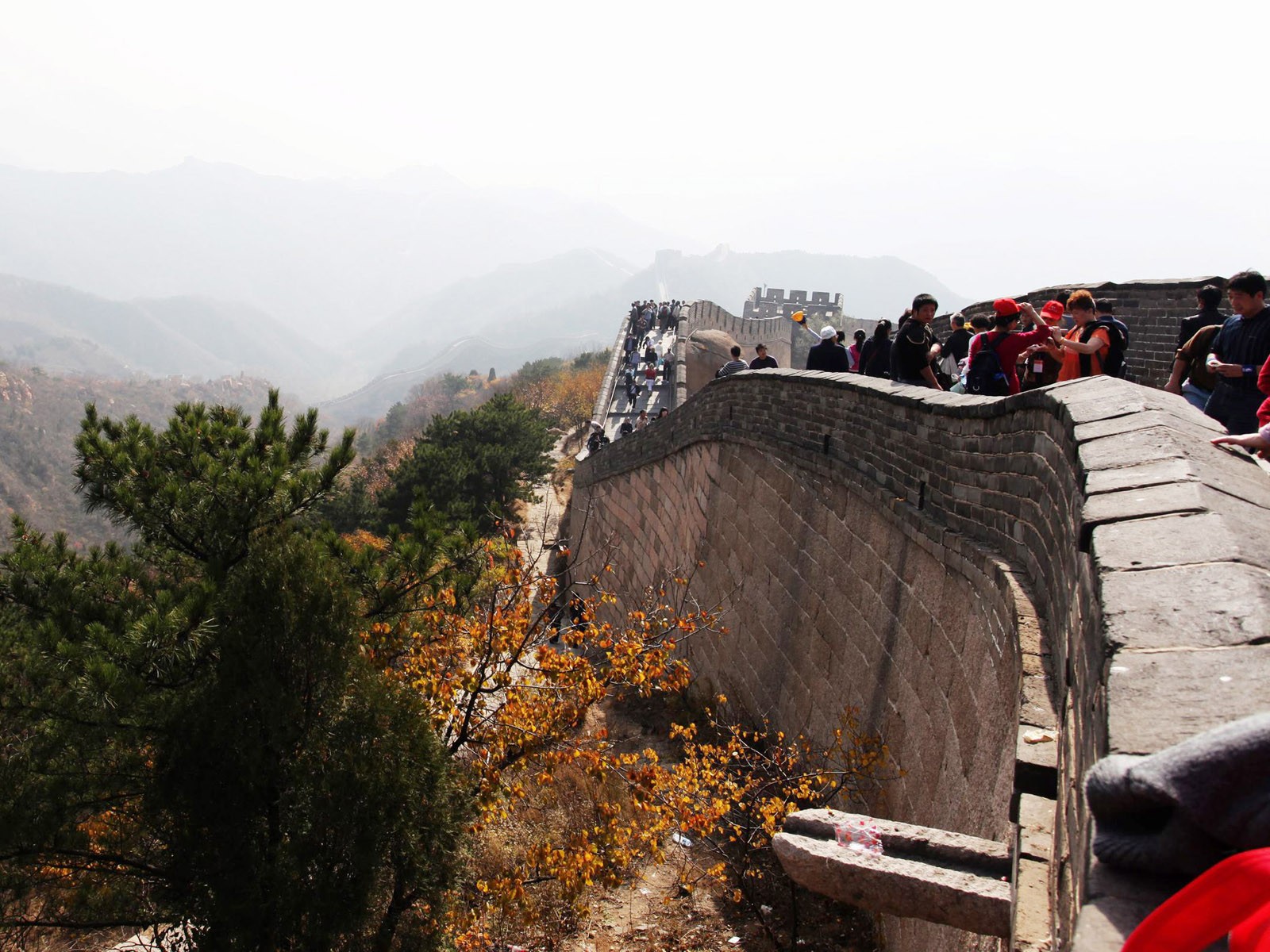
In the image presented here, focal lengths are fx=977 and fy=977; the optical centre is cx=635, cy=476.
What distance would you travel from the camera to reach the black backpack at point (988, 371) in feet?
18.4

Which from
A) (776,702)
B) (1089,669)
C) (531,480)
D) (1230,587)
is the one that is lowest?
(531,480)

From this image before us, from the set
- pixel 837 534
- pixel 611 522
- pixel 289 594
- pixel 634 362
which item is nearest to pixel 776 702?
pixel 837 534

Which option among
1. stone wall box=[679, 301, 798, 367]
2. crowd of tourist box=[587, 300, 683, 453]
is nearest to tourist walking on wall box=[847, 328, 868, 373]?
crowd of tourist box=[587, 300, 683, 453]

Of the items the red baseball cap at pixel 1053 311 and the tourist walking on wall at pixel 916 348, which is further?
the tourist walking on wall at pixel 916 348

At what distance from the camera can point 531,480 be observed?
80.9 feet

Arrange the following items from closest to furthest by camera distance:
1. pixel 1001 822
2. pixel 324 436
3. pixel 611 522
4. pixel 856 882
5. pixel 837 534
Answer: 1. pixel 856 882
2. pixel 1001 822
3. pixel 837 534
4. pixel 324 436
5. pixel 611 522

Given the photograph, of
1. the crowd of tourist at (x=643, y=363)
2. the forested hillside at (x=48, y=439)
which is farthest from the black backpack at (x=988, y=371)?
the forested hillside at (x=48, y=439)

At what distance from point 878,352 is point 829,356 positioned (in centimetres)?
64

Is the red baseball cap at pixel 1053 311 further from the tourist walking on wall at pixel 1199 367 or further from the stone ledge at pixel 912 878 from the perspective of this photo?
the stone ledge at pixel 912 878

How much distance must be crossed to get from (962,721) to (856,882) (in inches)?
63.4

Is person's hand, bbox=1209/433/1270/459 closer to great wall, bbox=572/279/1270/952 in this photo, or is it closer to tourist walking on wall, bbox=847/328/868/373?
great wall, bbox=572/279/1270/952

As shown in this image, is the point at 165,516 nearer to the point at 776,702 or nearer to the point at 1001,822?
the point at 776,702

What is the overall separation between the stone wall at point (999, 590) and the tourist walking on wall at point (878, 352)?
32.4 inches

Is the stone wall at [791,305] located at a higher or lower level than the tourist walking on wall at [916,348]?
higher
